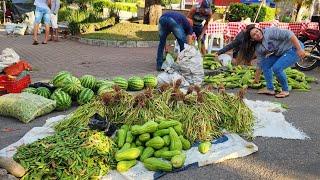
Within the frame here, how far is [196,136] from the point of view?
14.8ft

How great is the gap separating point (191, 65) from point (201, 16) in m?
2.85

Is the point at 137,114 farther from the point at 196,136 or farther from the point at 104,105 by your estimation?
the point at 196,136

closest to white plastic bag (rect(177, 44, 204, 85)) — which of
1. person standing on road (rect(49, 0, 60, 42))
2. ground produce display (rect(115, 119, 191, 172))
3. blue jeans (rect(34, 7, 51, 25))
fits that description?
ground produce display (rect(115, 119, 191, 172))

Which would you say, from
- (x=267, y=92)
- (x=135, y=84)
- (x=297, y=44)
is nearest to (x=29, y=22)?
(x=135, y=84)

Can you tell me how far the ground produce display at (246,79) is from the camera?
307 inches

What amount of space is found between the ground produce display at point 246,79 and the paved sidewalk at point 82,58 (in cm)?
185

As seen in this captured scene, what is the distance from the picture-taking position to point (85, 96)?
6.15 meters

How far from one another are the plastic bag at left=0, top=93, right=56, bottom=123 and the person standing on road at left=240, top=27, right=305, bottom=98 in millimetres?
3553

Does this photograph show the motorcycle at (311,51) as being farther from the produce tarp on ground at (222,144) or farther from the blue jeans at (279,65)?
the produce tarp on ground at (222,144)

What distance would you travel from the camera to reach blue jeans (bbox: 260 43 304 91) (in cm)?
692

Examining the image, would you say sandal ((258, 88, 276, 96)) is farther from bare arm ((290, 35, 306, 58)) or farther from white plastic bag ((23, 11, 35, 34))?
white plastic bag ((23, 11, 35, 34))

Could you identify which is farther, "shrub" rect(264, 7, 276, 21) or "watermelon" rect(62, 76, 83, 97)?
"shrub" rect(264, 7, 276, 21)

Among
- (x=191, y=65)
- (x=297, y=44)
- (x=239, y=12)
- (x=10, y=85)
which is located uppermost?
(x=239, y=12)

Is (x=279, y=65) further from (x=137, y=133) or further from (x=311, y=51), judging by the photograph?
(x=137, y=133)
